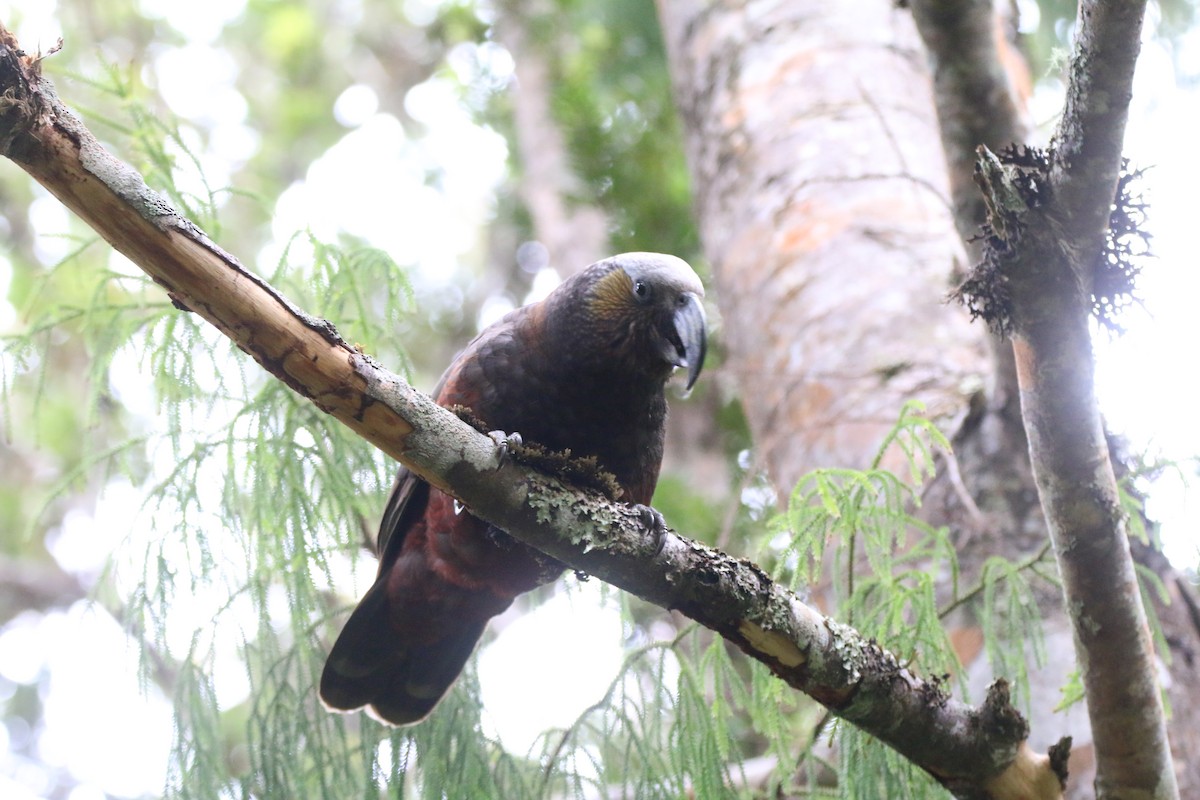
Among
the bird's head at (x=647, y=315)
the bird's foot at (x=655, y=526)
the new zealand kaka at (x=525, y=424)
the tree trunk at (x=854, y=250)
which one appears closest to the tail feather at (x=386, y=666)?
the new zealand kaka at (x=525, y=424)

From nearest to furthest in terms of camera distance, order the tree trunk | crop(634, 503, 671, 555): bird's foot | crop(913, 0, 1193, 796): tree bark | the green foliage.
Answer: crop(913, 0, 1193, 796): tree bark < crop(634, 503, 671, 555): bird's foot < the green foliage < the tree trunk

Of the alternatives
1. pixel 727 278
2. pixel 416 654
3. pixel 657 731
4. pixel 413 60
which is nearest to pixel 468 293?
pixel 413 60

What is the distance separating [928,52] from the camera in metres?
2.46

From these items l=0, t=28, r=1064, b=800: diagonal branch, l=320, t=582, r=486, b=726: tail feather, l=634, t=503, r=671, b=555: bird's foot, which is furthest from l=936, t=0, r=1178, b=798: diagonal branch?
l=320, t=582, r=486, b=726: tail feather

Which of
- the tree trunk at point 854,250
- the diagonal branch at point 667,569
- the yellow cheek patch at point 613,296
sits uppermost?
the tree trunk at point 854,250

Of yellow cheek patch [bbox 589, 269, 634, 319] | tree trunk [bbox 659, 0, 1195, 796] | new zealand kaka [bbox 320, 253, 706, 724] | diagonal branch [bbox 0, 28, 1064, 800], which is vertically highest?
tree trunk [bbox 659, 0, 1195, 796]

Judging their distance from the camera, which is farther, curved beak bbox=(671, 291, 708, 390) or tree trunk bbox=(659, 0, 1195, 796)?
tree trunk bbox=(659, 0, 1195, 796)

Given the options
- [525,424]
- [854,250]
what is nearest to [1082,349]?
[525,424]

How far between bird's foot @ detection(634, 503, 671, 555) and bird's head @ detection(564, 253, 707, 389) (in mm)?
636

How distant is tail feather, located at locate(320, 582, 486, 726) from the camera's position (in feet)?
9.94

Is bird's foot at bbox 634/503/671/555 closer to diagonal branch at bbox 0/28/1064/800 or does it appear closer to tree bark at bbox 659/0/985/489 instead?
diagonal branch at bbox 0/28/1064/800

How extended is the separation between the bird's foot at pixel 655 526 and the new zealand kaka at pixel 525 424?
1.37 feet

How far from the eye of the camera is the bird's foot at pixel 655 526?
6.77 feet

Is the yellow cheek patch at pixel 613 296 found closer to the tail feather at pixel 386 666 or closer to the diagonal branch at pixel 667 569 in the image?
the diagonal branch at pixel 667 569
